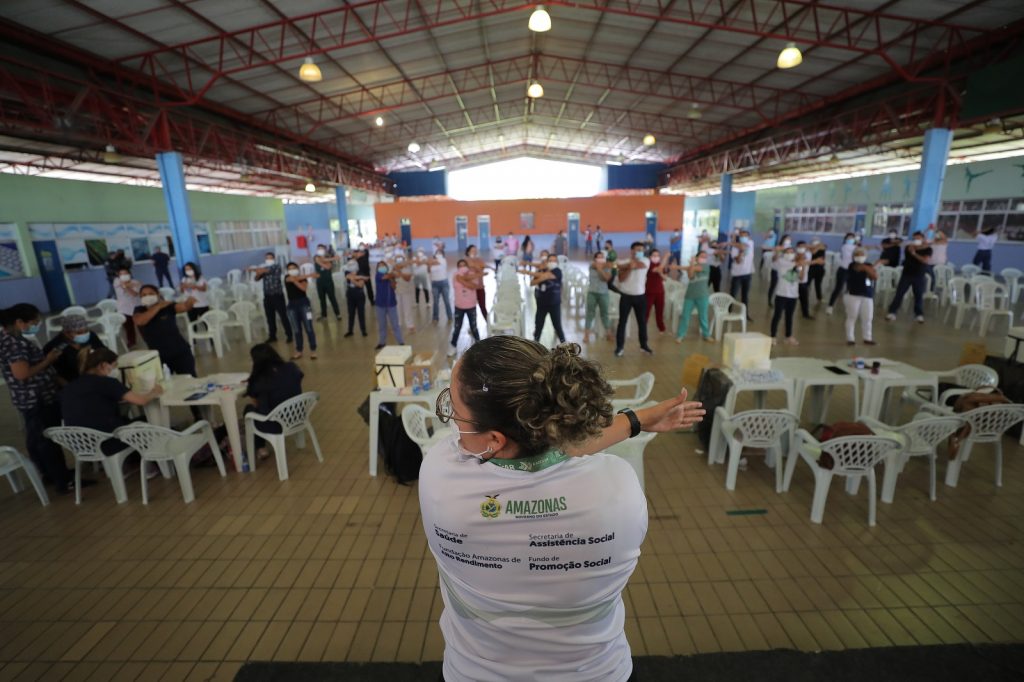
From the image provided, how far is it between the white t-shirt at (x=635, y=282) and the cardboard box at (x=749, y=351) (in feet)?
9.16

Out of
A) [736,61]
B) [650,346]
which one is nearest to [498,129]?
[736,61]

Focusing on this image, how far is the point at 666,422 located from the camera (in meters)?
1.40

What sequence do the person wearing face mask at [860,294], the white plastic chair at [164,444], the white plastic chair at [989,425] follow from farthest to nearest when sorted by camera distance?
the person wearing face mask at [860,294] → the white plastic chair at [164,444] → the white plastic chair at [989,425]

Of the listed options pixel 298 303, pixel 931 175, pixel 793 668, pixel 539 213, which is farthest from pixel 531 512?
pixel 539 213

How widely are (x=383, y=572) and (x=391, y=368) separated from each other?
1.69 m

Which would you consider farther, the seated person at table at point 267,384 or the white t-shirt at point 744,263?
the white t-shirt at point 744,263

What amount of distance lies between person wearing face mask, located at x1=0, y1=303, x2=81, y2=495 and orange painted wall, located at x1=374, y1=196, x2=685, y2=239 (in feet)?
73.4

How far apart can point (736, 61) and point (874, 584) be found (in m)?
12.4

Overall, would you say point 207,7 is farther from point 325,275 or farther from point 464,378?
point 464,378

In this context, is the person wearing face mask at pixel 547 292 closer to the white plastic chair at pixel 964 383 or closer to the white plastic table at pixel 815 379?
the white plastic table at pixel 815 379

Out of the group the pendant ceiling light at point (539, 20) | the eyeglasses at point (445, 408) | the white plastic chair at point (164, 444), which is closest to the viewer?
the eyeglasses at point (445, 408)

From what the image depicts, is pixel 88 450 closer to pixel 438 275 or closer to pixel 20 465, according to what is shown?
pixel 20 465

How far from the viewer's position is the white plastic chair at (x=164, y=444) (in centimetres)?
372

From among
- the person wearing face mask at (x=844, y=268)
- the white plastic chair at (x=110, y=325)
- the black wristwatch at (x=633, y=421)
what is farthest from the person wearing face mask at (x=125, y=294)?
the person wearing face mask at (x=844, y=268)
